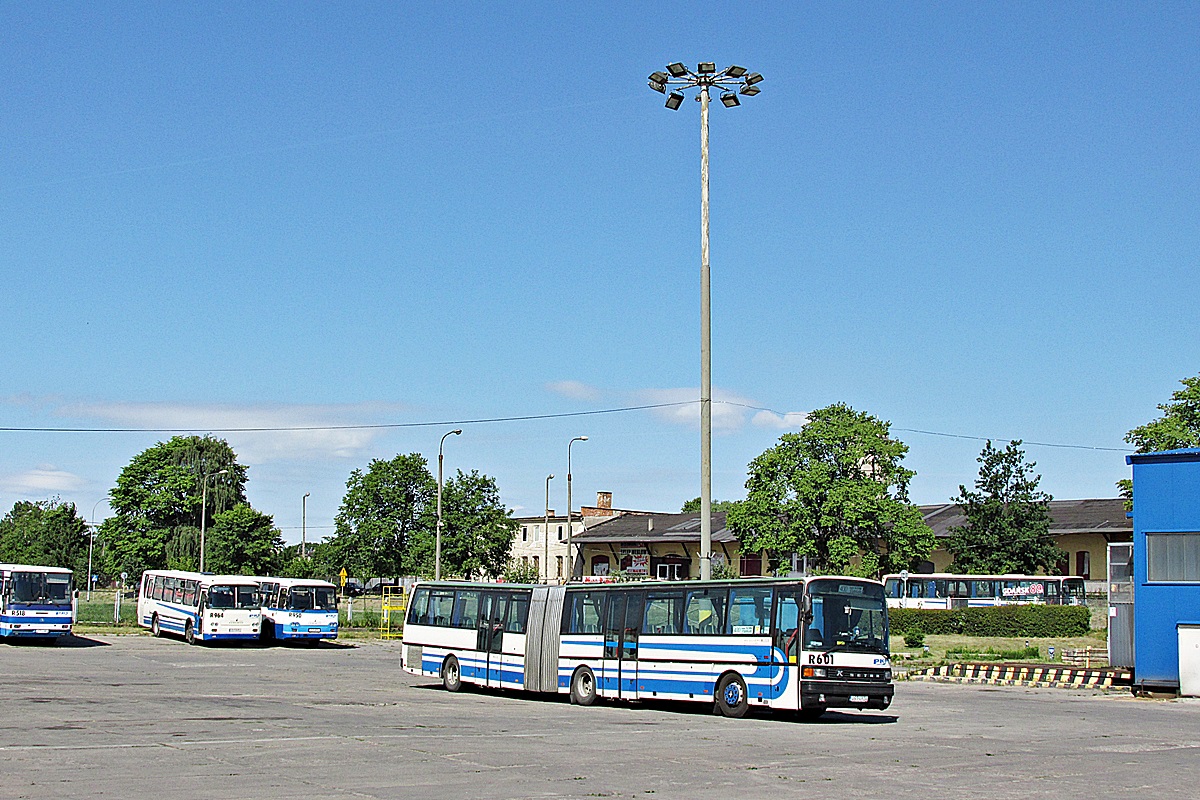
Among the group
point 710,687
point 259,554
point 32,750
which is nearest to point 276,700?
point 710,687

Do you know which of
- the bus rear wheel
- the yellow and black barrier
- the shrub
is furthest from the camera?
the shrub

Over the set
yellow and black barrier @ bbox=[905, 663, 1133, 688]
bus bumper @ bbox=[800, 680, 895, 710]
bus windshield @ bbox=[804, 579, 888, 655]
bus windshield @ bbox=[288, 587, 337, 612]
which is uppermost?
bus windshield @ bbox=[804, 579, 888, 655]

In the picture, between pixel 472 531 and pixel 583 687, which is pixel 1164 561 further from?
pixel 472 531

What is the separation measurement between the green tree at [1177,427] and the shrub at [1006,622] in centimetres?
749

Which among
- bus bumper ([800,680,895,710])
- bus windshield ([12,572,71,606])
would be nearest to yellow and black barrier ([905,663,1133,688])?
bus bumper ([800,680,895,710])

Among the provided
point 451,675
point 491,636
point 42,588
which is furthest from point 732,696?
point 42,588

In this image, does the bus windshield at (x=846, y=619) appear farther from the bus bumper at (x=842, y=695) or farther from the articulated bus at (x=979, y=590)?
the articulated bus at (x=979, y=590)

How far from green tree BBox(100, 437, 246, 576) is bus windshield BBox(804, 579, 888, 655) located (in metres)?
72.2

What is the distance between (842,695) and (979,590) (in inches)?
2066

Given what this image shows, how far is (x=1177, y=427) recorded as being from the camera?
5406 cm

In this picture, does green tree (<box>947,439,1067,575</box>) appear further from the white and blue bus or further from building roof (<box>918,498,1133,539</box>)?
the white and blue bus

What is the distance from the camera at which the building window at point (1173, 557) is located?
29438 millimetres

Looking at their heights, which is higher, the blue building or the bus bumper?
the blue building

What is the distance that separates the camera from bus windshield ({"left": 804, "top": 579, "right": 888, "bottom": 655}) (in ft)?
72.0
